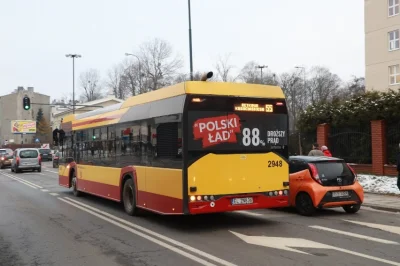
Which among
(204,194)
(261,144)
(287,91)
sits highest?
(287,91)

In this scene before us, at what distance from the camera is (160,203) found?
9.53 m

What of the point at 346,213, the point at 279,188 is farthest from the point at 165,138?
the point at 346,213

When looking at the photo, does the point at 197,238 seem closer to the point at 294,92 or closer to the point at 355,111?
the point at 355,111

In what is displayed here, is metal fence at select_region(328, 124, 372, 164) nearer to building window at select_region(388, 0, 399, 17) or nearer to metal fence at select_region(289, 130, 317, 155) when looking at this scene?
metal fence at select_region(289, 130, 317, 155)

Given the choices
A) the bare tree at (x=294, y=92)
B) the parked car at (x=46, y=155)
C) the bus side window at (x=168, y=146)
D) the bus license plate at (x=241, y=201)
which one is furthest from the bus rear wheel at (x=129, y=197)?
the bare tree at (x=294, y=92)

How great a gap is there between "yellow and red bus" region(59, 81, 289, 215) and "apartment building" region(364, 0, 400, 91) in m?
34.1

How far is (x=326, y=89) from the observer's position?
84.9 metres

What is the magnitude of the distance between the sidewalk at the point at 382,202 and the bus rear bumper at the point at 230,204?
4157 mm

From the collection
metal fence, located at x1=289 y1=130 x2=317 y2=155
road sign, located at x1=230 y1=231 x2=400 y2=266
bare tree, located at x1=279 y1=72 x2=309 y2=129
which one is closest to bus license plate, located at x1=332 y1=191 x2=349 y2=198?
road sign, located at x1=230 y1=231 x2=400 y2=266

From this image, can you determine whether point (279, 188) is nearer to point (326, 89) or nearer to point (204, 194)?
point (204, 194)

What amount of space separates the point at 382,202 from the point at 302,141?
36.5 feet

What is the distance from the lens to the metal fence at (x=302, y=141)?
77.8 feet

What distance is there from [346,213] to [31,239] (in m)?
7.56

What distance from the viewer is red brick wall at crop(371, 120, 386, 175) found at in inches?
750
